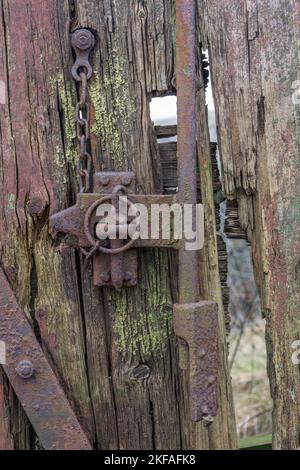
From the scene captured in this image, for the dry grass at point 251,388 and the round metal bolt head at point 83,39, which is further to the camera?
the dry grass at point 251,388

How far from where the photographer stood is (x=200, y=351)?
54.1 inches

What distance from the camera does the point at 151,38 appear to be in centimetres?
149

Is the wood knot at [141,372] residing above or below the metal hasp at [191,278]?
below

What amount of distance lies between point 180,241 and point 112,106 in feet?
1.36

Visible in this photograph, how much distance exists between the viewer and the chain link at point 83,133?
1.46 metres

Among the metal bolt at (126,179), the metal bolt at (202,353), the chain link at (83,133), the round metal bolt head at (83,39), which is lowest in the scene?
the metal bolt at (202,353)

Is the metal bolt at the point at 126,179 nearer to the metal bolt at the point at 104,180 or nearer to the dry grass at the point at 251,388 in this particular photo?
the metal bolt at the point at 104,180

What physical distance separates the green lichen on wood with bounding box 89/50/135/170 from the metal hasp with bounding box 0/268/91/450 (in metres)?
0.45

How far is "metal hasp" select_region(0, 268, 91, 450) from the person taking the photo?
148 centimetres

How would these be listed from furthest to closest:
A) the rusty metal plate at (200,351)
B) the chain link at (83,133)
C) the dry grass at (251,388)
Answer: the dry grass at (251,388) → the chain link at (83,133) → the rusty metal plate at (200,351)

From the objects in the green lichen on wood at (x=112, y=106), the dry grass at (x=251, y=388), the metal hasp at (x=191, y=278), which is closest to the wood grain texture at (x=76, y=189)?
the green lichen on wood at (x=112, y=106)

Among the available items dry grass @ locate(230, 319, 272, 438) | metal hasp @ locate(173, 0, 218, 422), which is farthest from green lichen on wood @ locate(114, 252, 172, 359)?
dry grass @ locate(230, 319, 272, 438)
